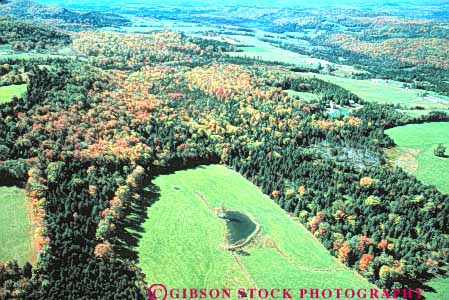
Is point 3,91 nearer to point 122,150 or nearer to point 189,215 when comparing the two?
point 122,150

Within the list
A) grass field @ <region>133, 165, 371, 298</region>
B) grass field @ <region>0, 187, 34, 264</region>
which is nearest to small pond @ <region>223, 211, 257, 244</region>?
grass field @ <region>133, 165, 371, 298</region>

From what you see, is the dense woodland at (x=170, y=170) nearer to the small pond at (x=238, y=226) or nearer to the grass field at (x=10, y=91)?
the grass field at (x=10, y=91)

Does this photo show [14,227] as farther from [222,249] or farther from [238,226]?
[238,226]

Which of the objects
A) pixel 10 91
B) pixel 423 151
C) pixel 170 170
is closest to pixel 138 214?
pixel 170 170

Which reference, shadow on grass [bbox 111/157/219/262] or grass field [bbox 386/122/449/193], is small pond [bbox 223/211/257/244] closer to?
shadow on grass [bbox 111/157/219/262]

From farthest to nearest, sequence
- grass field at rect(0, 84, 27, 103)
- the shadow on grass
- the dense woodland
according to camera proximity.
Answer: grass field at rect(0, 84, 27, 103) → the shadow on grass → the dense woodland

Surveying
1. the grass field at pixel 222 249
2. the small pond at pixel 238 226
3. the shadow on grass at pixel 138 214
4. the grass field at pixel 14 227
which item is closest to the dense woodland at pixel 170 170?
the shadow on grass at pixel 138 214
